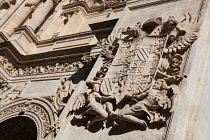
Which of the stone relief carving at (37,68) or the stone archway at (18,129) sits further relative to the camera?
the stone relief carving at (37,68)

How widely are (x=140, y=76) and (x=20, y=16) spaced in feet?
31.3

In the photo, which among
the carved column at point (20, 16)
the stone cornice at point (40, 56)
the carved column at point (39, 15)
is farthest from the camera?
the carved column at point (20, 16)

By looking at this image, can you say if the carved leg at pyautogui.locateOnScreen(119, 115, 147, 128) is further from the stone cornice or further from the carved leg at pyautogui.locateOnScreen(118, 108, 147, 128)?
the stone cornice

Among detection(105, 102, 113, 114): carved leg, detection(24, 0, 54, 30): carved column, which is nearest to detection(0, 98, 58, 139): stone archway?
detection(105, 102, 113, 114): carved leg

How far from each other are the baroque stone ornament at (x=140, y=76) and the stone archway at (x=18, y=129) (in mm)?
2870

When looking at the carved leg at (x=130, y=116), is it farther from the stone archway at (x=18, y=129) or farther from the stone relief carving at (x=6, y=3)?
the stone relief carving at (x=6, y=3)

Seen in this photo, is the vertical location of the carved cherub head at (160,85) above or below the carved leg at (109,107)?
above

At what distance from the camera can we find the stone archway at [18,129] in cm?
838

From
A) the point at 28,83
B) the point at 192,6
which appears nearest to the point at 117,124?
the point at 192,6

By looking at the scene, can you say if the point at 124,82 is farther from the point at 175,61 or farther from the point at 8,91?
the point at 8,91

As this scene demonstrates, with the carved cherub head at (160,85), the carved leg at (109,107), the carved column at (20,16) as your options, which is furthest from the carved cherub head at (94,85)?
the carved column at (20,16)

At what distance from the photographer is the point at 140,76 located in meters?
5.61

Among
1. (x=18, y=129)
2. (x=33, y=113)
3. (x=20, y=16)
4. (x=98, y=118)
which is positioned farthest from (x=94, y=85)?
(x=20, y=16)

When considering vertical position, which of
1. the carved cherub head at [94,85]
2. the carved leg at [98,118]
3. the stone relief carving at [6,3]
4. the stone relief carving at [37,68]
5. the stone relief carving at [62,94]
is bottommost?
the carved leg at [98,118]
